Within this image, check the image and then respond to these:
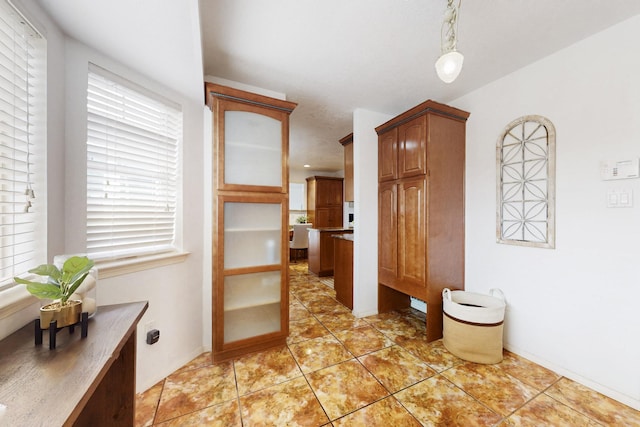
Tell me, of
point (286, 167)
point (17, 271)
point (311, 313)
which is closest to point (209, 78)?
point (286, 167)

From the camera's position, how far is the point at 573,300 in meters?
1.75

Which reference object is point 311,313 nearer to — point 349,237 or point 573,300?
point 349,237

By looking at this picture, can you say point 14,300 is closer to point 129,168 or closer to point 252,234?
point 129,168

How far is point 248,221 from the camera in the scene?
211 cm

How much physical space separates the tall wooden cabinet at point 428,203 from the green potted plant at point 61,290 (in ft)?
7.62

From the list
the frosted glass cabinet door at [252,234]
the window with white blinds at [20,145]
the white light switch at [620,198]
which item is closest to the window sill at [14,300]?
the window with white blinds at [20,145]

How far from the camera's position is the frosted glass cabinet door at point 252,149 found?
196 cm

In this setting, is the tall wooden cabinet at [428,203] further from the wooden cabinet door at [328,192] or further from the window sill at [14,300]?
the wooden cabinet door at [328,192]

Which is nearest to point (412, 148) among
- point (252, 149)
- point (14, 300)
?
point (252, 149)

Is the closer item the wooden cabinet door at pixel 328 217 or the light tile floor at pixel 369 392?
the light tile floor at pixel 369 392

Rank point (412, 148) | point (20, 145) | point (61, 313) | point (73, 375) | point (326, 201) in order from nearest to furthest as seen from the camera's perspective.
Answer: point (73, 375), point (61, 313), point (20, 145), point (412, 148), point (326, 201)

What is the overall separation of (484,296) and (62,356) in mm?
2790

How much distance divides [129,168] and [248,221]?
0.91m

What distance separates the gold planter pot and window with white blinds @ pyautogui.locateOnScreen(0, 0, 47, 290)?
0.27 metres
